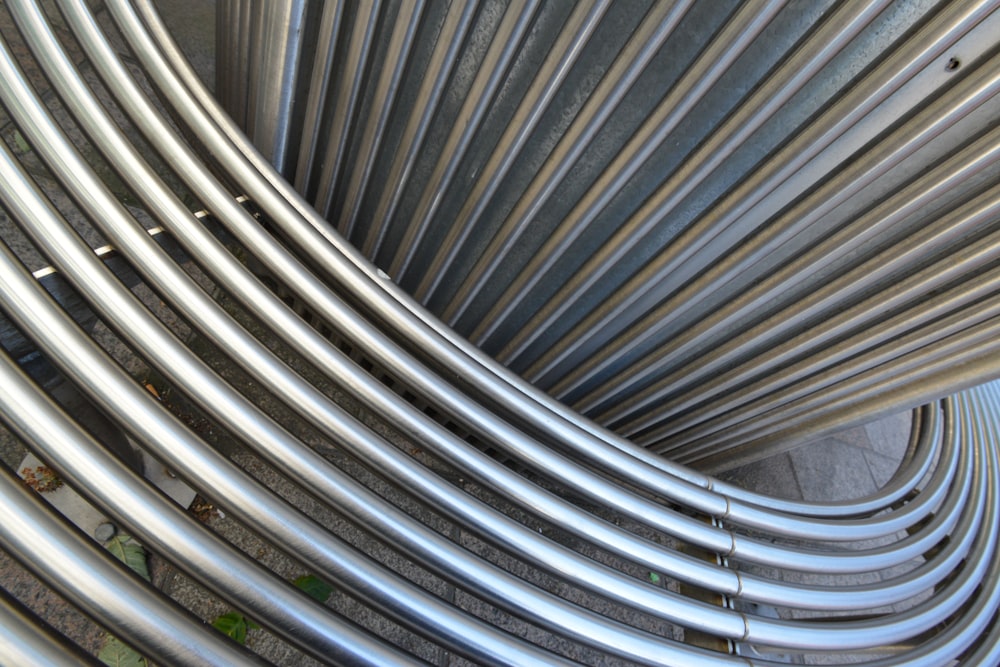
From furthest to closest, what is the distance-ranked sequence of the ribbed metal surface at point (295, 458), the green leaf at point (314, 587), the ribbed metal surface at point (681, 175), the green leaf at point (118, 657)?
the green leaf at point (314, 587) → the green leaf at point (118, 657) → the ribbed metal surface at point (681, 175) → the ribbed metal surface at point (295, 458)

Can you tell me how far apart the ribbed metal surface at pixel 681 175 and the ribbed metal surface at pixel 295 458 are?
11 centimetres

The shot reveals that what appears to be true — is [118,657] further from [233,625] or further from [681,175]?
[681,175]

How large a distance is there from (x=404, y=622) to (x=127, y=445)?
125 centimetres

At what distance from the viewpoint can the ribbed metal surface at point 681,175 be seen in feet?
2.98

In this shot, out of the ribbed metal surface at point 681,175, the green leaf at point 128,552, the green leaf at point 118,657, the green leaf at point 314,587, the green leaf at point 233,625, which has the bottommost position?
the green leaf at point 118,657

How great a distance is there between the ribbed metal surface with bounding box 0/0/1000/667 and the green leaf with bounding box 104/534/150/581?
88 cm

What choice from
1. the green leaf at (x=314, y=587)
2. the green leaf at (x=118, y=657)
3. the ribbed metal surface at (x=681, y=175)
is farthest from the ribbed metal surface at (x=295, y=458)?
the green leaf at (x=118, y=657)

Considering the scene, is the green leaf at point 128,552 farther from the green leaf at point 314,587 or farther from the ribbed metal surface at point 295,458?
the ribbed metal surface at point 295,458

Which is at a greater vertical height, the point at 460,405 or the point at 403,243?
the point at 403,243

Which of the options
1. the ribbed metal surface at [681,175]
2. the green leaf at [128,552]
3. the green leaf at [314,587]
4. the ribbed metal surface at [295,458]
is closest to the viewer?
the ribbed metal surface at [295,458]

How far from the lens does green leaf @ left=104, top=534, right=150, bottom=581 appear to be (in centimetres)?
159

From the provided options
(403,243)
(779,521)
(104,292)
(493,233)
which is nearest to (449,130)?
(493,233)

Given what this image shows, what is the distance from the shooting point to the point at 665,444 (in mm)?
1974

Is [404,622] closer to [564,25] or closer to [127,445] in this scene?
[564,25]
